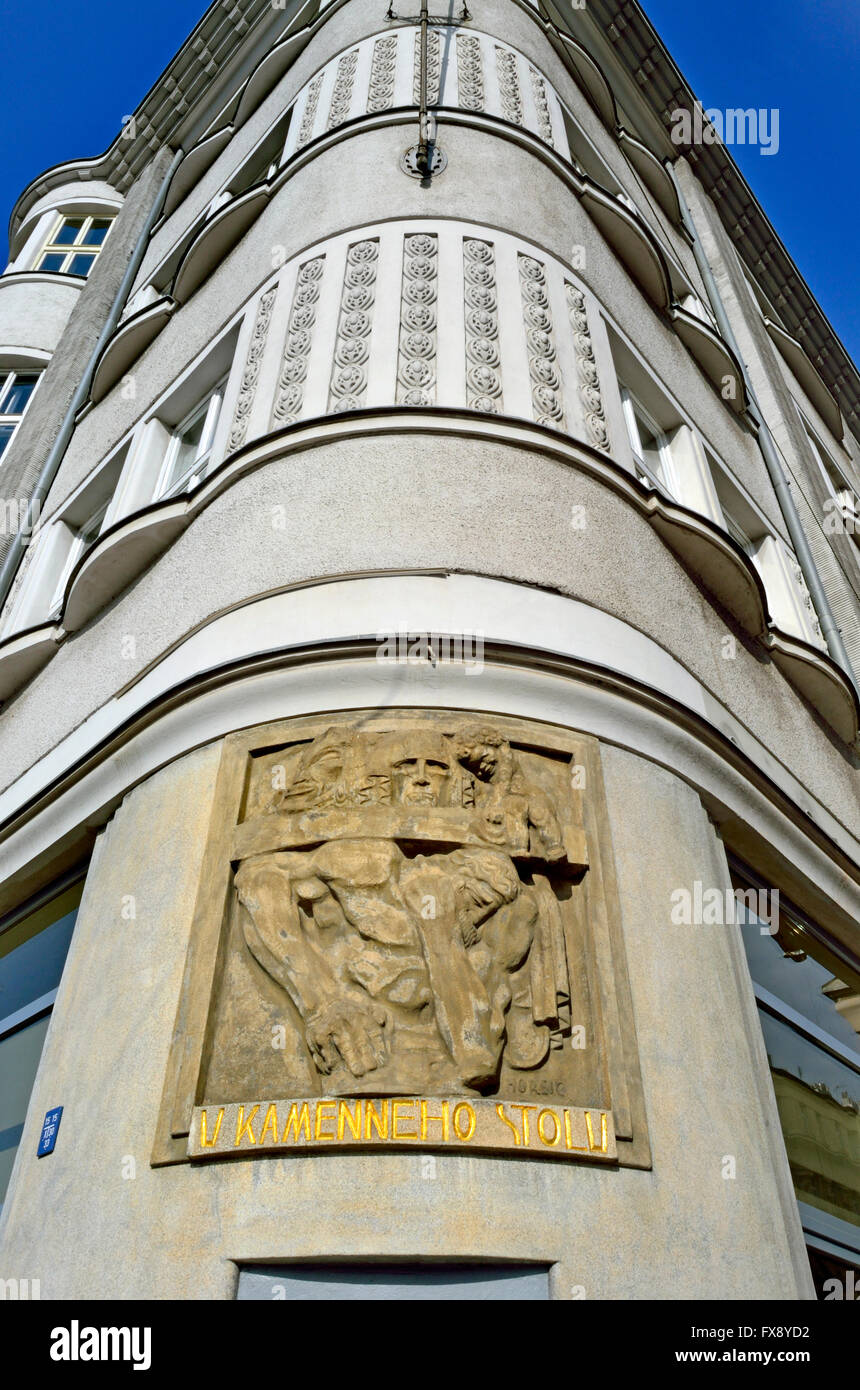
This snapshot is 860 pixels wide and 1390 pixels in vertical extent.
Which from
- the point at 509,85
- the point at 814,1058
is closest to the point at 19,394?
the point at 509,85

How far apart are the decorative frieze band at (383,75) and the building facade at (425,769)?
0.16 ft

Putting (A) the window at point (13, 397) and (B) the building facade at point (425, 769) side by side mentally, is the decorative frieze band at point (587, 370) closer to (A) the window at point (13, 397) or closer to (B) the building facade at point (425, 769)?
(B) the building facade at point (425, 769)

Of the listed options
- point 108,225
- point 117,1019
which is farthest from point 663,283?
point 108,225

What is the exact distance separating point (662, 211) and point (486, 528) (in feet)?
28.7

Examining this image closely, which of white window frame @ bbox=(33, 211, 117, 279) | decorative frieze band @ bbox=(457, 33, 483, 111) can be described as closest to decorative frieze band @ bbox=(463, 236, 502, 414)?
decorative frieze band @ bbox=(457, 33, 483, 111)

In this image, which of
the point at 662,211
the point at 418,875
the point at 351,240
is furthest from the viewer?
the point at 662,211

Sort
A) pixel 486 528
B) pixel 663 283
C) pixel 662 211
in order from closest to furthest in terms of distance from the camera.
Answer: pixel 486 528, pixel 663 283, pixel 662 211

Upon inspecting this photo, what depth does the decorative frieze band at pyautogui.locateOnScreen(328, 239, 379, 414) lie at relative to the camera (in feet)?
18.3

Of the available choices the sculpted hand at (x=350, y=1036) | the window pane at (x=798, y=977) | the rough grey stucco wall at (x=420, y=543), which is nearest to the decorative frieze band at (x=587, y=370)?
the rough grey stucco wall at (x=420, y=543)

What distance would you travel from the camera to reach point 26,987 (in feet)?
18.5

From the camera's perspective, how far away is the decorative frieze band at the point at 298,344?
5.76 metres

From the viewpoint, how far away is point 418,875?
3.62m

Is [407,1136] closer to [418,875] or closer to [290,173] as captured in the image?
[418,875]
